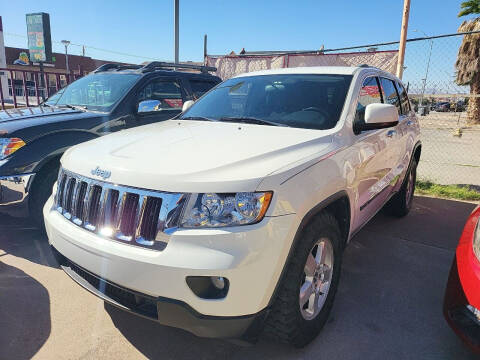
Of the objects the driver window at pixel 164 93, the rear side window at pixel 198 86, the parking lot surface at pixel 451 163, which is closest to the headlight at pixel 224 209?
the driver window at pixel 164 93

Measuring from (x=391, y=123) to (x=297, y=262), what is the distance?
1.68m

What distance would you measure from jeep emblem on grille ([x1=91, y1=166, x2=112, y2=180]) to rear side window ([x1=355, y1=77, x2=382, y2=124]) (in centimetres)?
188

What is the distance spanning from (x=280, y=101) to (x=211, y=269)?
6.22 feet

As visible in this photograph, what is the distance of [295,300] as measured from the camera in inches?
80.2

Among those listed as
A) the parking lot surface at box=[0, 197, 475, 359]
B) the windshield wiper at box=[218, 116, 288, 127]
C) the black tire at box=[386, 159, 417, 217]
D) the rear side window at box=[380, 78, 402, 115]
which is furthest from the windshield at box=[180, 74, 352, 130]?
the black tire at box=[386, 159, 417, 217]

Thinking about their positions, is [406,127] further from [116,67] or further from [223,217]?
[116,67]

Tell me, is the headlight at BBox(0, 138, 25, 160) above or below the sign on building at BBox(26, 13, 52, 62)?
below

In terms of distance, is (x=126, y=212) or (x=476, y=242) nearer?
(x=126, y=212)

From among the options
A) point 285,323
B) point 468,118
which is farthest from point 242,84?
point 468,118

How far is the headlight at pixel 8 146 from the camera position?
3.60m

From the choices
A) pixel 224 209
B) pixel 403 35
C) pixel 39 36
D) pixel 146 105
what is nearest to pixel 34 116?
pixel 146 105

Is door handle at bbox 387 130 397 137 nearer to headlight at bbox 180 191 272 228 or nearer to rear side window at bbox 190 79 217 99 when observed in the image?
headlight at bbox 180 191 272 228

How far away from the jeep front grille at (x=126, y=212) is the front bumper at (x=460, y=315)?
65.3 inches

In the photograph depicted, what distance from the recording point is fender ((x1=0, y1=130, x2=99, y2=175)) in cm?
358
